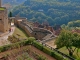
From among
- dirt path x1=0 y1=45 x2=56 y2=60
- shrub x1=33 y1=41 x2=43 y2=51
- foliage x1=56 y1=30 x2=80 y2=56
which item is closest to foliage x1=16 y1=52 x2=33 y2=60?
dirt path x1=0 y1=45 x2=56 y2=60

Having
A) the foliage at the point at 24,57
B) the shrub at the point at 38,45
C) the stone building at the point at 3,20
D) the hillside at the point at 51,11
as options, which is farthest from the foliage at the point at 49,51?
the hillside at the point at 51,11

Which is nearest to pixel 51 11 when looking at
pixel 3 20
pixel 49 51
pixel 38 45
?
pixel 3 20

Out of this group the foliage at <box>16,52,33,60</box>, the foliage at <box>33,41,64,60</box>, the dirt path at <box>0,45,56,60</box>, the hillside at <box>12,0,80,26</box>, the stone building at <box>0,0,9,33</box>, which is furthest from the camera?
the hillside at <box>12,0,80,26</box>

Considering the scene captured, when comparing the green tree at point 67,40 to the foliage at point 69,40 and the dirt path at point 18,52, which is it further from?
the dirt path at point 18,52

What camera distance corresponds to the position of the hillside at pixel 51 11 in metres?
119

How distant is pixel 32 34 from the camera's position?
123 ft

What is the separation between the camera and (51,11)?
135000 mm

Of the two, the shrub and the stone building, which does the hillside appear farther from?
the shrub

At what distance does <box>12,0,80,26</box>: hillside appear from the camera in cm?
11944

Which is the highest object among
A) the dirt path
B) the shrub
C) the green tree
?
the green tree

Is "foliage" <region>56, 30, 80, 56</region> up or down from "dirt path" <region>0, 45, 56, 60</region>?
up

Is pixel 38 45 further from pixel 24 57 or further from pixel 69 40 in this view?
pixel 69 40

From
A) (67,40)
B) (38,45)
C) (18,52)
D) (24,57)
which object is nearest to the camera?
(24,57)

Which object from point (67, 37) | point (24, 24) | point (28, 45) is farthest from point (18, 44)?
point (24, 24)
